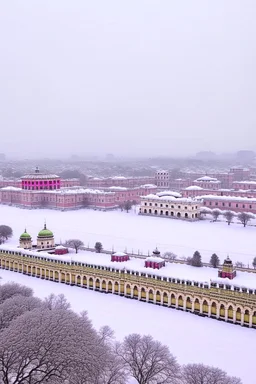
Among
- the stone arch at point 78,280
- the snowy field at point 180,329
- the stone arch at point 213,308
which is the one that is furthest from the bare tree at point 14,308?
the stone arch at point 78,280

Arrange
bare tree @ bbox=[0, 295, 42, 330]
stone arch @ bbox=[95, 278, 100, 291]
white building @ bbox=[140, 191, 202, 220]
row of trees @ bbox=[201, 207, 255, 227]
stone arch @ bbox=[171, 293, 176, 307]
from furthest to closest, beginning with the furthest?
white building @ bbox=[140, 191, 202, 220] → row of trees @ bbox=[201, 207, 255, 227] → stone arch @ bbox=[95, 278, 100, 291] → stone arch @ bbox=[171, 293, 176, 307] → bare tree @ bbox=[0, 295, 42, 330]

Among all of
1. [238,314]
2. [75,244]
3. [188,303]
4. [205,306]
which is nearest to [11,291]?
[188,303]

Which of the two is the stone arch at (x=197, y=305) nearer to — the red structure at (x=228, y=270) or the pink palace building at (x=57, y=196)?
the red structure at (x=228, y=270)

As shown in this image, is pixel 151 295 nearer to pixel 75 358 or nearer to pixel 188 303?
pixel 188 303

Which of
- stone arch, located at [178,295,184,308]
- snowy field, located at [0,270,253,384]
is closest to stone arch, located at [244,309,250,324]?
snowy field, located at [0,270,253,384]

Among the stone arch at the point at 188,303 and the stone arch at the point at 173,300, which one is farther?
the stone arch at the point at 173,300

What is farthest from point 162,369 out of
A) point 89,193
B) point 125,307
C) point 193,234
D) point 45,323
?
point 89,193

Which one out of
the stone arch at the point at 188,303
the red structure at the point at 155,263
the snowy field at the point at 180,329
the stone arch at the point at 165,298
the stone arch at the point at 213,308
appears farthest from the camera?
the red structure at the point at 155,263

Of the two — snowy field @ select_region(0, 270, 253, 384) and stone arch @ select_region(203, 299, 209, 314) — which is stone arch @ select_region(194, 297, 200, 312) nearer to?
stone arch @ select_region(203, 299, 209, 314)

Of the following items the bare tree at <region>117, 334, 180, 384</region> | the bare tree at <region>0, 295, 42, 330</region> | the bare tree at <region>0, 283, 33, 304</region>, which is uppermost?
the bare tree at <region>0, 295, 42, 330</region>
